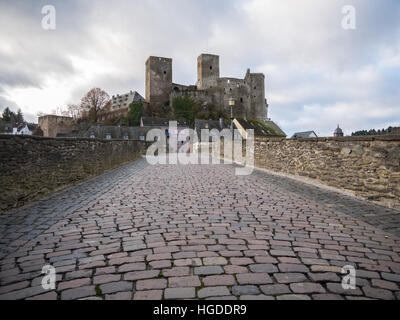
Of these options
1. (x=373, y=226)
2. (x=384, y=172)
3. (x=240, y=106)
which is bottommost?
(x=373, y=226)

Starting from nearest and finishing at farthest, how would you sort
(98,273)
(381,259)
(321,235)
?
(98,273)
(381,259)
(321,235)

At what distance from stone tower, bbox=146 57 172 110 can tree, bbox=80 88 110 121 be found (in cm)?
1139

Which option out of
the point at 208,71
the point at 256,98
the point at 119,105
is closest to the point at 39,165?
the point at 208,71

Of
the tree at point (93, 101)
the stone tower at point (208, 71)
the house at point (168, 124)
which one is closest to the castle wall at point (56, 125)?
the tree at point (93, 101)

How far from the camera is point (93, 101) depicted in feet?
231

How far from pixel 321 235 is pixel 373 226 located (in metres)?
1.17

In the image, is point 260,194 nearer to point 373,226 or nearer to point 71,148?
point 373,226

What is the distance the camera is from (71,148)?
9039 mm

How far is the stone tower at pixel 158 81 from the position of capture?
71.2 meters

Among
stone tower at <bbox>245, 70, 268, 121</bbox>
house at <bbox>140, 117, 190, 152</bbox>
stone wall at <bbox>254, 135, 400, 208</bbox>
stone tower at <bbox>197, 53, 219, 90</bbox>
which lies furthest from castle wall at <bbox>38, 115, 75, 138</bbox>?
stone wall at <bbox>254, 135, 400, 208</bbox>

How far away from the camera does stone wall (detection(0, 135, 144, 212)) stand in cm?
556

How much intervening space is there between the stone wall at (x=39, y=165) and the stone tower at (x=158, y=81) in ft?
203

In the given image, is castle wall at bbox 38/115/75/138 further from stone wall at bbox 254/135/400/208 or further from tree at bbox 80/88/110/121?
stone wall at bbox 254/135/400/208
